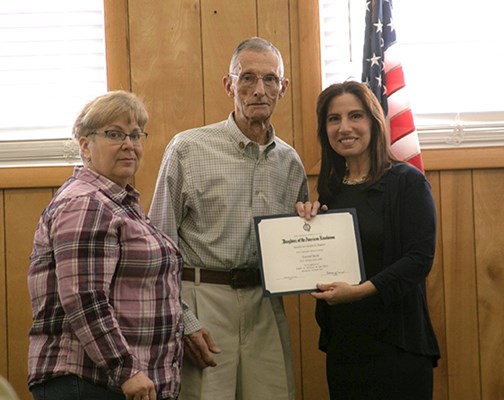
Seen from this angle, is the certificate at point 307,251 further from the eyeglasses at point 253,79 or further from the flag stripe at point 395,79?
the flag stripe at point 395,79

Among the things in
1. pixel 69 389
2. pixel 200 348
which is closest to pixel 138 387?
pixel 69 389

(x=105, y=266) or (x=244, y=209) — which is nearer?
(x=105, y=266)

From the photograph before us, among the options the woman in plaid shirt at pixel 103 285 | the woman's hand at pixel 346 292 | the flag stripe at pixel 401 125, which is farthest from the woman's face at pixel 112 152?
the flag stripe at pixel 401 125

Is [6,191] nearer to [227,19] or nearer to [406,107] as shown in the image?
[227,19]

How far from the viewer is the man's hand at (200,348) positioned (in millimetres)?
2176

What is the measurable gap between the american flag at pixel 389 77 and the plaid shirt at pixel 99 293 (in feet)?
4.04

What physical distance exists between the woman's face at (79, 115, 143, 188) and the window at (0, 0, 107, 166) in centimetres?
110

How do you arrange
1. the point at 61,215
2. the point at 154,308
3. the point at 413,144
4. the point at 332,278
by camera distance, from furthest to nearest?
1. the point at 413,144
2. the point at 332,278
3. the point at 154,308
4. the point at 61,215

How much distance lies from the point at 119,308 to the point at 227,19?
151 cm

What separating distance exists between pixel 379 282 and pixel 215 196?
23.7 inches

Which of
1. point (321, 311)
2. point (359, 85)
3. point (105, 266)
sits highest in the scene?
point (359, 85)

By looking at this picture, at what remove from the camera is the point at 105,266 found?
1729 mm

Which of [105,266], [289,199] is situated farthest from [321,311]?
[105,266]

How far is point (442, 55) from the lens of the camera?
2982 millimetres
